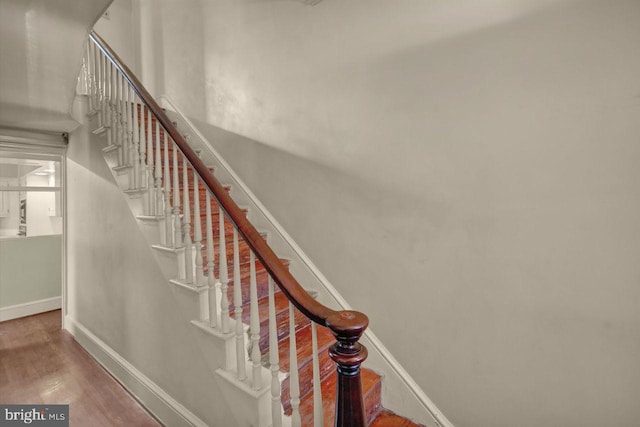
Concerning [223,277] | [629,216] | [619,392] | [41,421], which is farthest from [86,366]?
[629,216]

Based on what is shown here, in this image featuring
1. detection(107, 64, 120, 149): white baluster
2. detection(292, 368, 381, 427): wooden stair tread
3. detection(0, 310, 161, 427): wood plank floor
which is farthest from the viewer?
detection(107, 64, 120, 149): white baluster

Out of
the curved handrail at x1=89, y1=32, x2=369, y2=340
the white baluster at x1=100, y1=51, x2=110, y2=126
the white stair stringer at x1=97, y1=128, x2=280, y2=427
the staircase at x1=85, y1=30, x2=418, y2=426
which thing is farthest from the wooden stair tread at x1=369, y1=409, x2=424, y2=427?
the white baluster at x1=100, y1=51, x2=110, y2=126

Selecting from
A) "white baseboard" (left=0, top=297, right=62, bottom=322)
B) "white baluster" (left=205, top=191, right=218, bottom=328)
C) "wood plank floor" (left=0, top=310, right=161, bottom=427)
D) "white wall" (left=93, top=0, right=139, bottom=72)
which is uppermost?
"white wall" (left=93, top=0, right=139, bottom=72)

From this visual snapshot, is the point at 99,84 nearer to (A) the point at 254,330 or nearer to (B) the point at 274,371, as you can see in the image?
(A) the point at 254,330

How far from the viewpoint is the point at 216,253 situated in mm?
2135

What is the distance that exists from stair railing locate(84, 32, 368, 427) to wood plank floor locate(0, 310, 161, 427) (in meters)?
1.14

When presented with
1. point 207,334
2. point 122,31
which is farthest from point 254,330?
point 122,31

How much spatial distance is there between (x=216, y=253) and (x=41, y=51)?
1.47 m

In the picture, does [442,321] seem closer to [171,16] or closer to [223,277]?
[223,277]

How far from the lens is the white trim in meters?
1.75

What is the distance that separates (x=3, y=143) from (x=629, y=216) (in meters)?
4.82

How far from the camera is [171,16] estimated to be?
3551 millimetres

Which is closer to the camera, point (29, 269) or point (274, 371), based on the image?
point (274, 371)

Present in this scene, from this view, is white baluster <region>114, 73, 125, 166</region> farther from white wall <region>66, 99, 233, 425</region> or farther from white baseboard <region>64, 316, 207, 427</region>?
white baseboard <region>64, 316, 207, 427</region>
